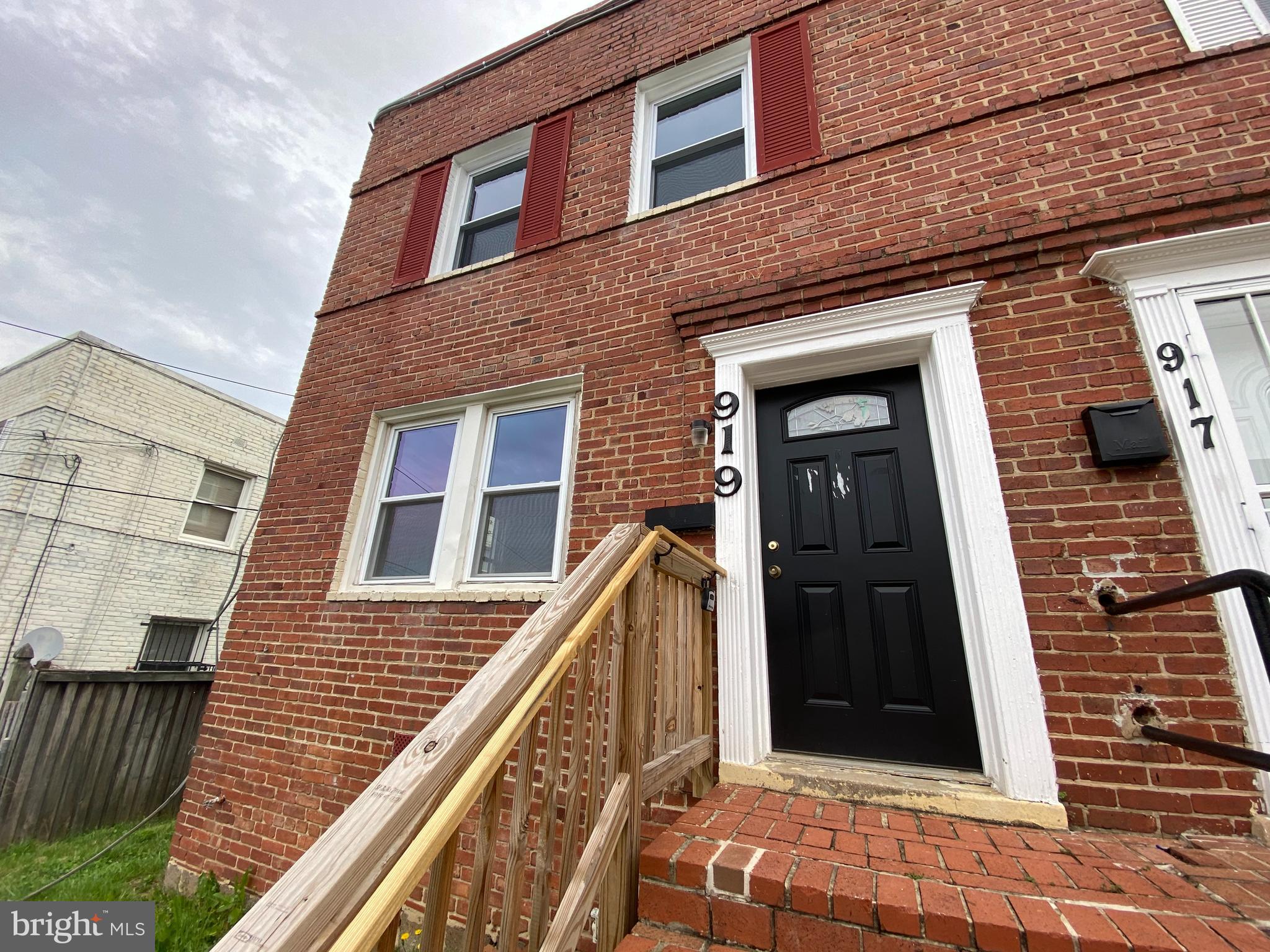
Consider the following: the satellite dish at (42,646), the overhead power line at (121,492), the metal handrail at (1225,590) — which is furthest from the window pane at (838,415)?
the overhead power line at (121,492)

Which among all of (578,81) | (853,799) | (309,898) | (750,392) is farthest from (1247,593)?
(578,81)

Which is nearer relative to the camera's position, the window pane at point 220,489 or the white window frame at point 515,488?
the white window frame at point 515,488

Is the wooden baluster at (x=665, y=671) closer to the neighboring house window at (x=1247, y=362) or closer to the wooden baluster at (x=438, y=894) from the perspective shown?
the wooden baluster at (x=438, y=894)

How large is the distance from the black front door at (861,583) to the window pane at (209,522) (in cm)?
1026

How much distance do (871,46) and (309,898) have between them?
500 centimetres

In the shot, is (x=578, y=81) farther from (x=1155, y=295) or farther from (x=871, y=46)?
(x=1155, y=295)

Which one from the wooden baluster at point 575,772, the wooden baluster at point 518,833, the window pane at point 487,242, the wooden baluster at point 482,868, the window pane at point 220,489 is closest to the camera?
the wooden baluster at point 482,868

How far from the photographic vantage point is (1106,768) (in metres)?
2.01

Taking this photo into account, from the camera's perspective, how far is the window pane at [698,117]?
164 inches

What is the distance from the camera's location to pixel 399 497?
407cm

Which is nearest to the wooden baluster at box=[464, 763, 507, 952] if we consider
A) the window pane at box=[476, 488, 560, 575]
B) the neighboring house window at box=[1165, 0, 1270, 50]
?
the window pane at box=[476, 488, 560, 575]

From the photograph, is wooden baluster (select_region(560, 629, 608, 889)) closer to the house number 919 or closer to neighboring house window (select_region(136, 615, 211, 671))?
the house number 919

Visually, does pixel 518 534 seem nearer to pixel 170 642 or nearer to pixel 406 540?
pixel 406 540

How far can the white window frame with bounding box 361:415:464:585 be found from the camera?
374 centimetres
